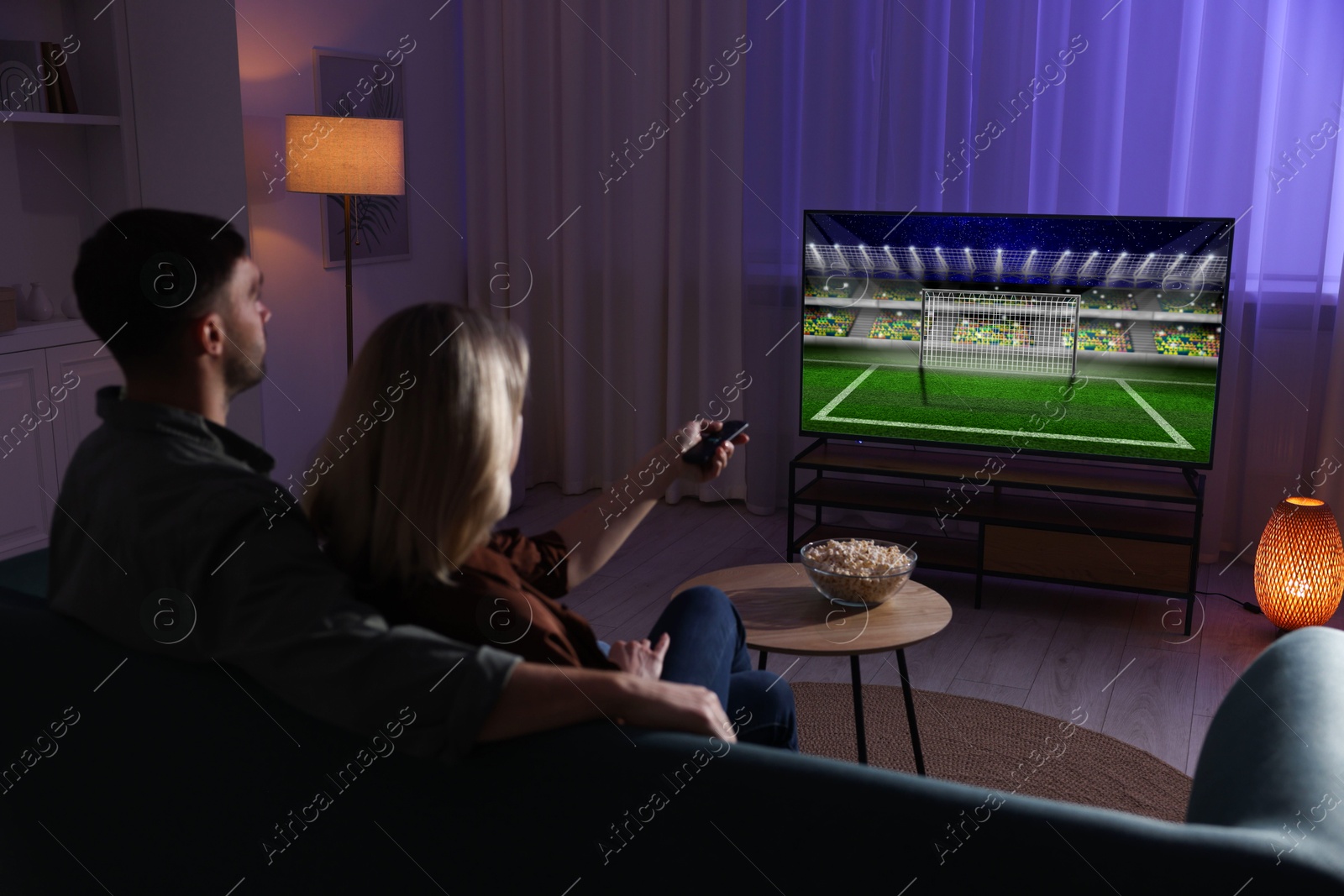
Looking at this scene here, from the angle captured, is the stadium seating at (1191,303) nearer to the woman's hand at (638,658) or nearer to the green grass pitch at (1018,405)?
the green grass pitch at (1018,405)

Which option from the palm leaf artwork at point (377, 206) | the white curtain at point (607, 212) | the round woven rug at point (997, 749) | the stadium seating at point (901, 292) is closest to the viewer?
the round woven rug at point (997, 749)

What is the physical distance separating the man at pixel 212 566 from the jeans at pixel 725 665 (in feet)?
2.02

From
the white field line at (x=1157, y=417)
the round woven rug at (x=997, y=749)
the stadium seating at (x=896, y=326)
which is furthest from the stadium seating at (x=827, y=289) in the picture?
the round woven rug at (x=997, y=749)

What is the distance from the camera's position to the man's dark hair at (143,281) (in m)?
1.35

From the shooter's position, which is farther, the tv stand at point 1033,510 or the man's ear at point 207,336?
the tv stand at point 1033,510

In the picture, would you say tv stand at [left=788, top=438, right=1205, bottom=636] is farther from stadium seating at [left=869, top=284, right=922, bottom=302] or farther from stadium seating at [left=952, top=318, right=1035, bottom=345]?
stadium seating at [left=869, top=284, right=922, bottom=302]

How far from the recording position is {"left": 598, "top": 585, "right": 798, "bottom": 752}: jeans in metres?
1.80

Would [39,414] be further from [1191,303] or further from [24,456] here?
[1191,303]

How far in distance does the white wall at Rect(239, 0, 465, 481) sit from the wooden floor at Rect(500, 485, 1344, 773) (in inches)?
52.3

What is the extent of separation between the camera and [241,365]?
1491mm

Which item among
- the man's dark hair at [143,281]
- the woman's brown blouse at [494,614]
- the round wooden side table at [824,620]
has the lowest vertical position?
the round wooden side table at [824,620]

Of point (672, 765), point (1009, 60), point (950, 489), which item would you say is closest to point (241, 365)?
point (672, 765)

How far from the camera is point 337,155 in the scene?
3.64 metres

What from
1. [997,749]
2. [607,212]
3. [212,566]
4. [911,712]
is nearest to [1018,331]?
[997,749]
